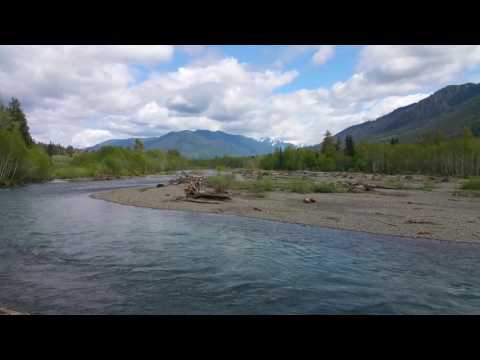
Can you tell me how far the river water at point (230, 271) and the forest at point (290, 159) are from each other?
48.2 meters

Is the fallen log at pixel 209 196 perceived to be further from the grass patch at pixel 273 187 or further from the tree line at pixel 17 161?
the tree line at pixel 17 161

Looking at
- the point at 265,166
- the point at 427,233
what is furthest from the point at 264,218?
the point at 265,166

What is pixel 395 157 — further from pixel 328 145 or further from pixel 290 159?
pixel 290 159

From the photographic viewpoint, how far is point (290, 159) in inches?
4956

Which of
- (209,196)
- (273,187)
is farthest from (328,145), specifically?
(209,196)

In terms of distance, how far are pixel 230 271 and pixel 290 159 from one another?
119 m

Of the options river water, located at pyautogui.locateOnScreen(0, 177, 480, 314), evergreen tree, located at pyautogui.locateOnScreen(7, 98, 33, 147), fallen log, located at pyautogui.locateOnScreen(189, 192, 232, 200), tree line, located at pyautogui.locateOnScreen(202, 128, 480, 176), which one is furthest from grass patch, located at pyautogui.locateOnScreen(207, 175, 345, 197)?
evergreen tree, located at pyautogui.locateOnScreen(7, 98, 33, 147)

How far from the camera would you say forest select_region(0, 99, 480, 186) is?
56312 mm

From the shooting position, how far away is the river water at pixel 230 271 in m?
7.33

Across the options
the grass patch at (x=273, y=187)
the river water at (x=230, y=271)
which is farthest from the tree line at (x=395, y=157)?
the river water at (x=230, y=271)
